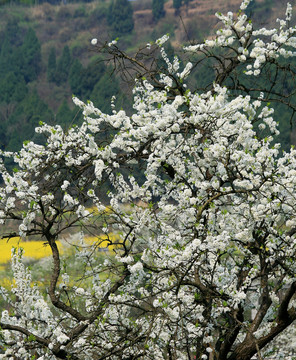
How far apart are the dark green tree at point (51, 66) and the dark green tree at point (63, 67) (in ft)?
2.43

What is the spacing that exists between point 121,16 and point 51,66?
783 inches

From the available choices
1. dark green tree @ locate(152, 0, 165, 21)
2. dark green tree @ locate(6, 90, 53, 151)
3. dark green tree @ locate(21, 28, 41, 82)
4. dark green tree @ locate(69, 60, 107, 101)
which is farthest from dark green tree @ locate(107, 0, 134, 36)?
dark green tree @ locate(6, 90, 53, 151)

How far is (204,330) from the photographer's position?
669 cm

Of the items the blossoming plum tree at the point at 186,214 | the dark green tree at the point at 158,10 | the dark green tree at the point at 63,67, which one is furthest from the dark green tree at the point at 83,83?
the blossoming plum tree at the point at 186,214

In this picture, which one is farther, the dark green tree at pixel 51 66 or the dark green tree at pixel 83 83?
the dark green tree at pixel 51 66

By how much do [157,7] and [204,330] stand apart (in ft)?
351

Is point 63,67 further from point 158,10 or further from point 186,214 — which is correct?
point 186,214

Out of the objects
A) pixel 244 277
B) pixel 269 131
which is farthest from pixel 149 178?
pixel 269 131

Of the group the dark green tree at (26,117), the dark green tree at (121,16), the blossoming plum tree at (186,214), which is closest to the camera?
the blossoming plum tree at (186,214)

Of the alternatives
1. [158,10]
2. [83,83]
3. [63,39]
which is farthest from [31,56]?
[158,10]

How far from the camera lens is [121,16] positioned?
112 m

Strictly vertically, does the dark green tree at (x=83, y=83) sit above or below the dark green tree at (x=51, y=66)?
below

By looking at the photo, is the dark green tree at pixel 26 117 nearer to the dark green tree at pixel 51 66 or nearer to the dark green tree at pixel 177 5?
the dark green tree at pixel 51 66

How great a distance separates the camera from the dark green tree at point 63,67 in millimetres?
98000
